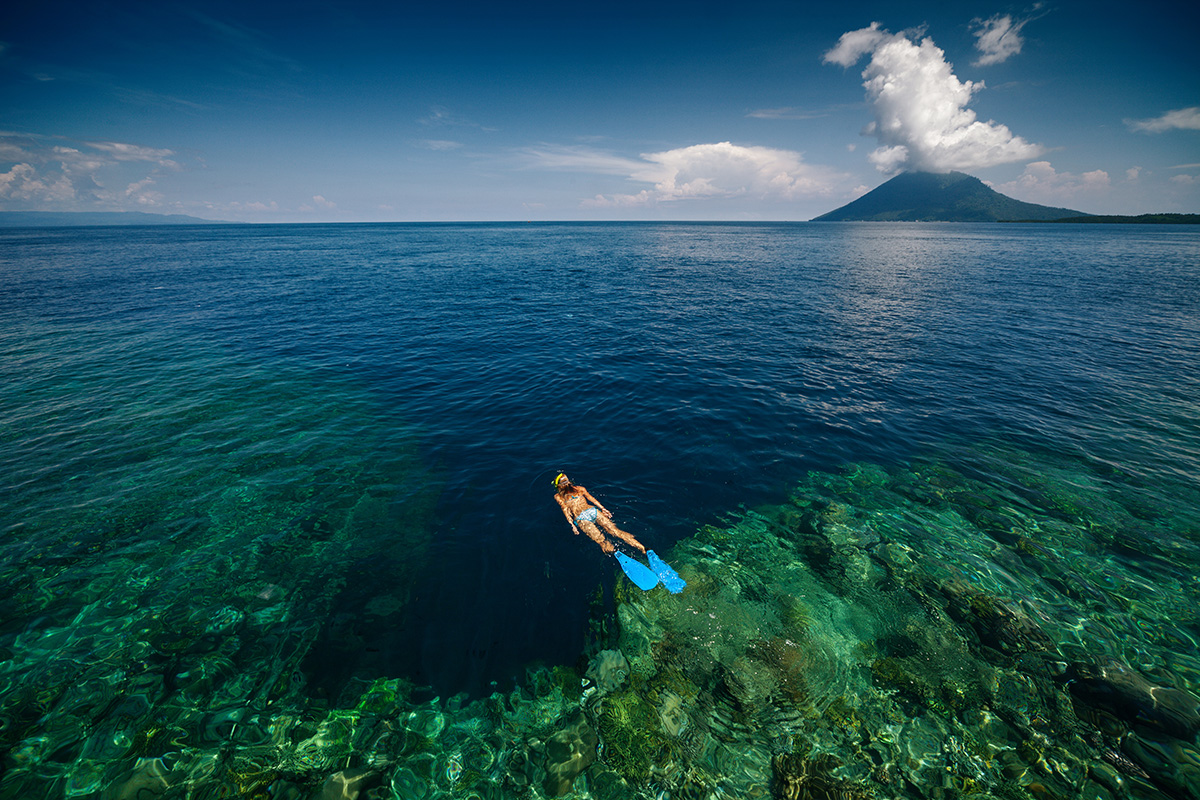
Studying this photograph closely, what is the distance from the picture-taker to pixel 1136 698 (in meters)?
10.3

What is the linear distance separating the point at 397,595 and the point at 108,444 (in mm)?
19868

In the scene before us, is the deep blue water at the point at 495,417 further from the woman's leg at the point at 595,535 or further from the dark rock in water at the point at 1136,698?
the dark rock in water at the point at 1136,698

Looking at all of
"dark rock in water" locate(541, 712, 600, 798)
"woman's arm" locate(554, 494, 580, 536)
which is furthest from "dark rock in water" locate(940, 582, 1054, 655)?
"woman's arm" locate(554, 494, 580, 536)

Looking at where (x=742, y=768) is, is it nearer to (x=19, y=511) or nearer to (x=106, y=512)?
(x=106, y=512)

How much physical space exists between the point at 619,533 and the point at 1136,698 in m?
14.3

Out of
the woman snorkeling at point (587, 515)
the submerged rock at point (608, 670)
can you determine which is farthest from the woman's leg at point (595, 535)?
the submerged rock at point (608, 670)

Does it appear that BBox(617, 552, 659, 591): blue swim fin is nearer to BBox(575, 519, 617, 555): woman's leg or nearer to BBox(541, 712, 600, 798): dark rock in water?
BBox(575, 519, 617, 555): woman's leg

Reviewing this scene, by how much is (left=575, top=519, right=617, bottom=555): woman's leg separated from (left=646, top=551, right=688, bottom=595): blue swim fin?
5.16ft

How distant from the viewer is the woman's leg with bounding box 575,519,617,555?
15.9m

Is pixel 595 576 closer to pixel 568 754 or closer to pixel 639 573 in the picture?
pixel 639 573

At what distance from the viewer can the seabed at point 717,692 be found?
932 cm

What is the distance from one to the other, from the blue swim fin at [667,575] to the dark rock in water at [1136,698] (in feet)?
33.8

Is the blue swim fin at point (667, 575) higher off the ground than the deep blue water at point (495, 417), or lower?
lower

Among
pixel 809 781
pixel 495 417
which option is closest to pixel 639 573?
pixel 809 781
